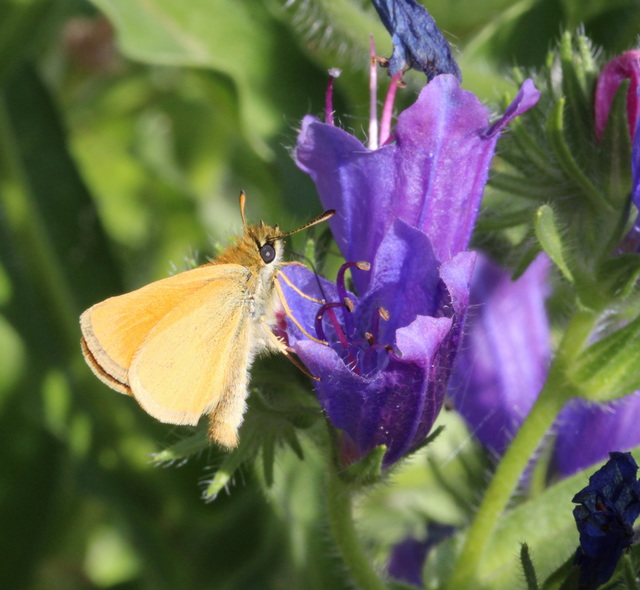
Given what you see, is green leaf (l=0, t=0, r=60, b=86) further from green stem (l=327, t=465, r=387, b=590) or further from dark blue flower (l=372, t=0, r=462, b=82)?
green stem (l=327, t=465, r=387, b=590)

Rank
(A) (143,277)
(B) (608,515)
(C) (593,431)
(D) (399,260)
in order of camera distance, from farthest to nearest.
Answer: (A) (143,277)
(C) (593,431)
(D) (399,260)
(B) (608,515)

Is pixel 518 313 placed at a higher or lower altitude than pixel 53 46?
lower

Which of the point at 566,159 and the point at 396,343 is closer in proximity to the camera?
the point at 396,343

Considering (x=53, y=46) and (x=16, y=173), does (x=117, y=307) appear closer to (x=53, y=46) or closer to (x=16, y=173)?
(x=16, y=173)

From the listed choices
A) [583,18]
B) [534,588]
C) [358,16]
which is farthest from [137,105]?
[534,588]

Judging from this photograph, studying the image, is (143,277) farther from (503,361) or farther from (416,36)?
(416,36)

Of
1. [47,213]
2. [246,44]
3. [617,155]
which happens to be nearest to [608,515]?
[617,155]
